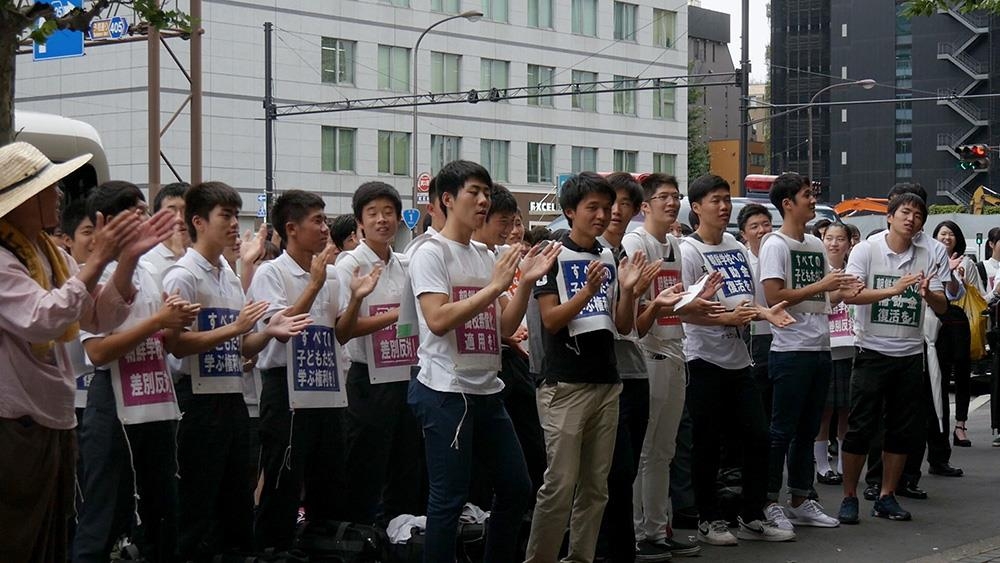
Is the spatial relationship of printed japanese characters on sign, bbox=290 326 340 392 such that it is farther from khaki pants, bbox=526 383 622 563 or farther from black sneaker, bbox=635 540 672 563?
black sneaker, bbox=635 540 672 563

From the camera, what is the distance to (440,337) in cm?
670

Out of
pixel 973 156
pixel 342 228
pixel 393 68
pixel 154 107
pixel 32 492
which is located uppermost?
pixel 393 68

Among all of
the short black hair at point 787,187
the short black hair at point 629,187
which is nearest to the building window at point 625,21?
the short black hair at point 787,187

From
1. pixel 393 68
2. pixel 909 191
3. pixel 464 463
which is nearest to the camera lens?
pixel 464 463

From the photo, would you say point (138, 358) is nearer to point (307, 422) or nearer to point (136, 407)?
point (136, 407)

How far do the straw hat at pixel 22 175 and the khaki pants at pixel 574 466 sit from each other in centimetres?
293

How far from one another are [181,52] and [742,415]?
1380 inches

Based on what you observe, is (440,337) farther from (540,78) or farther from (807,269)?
(540,78)

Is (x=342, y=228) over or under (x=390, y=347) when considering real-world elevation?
over

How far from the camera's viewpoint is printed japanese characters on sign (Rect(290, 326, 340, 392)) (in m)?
7.50

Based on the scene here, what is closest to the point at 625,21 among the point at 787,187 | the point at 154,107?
the point at 154,107

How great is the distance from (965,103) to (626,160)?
1459 inches

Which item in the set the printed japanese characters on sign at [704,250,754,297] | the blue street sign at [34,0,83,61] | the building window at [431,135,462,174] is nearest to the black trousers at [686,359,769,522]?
the printed japanese characters on sign at [704,250,754,297]

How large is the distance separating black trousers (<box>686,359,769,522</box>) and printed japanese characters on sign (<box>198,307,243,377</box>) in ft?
10.1
